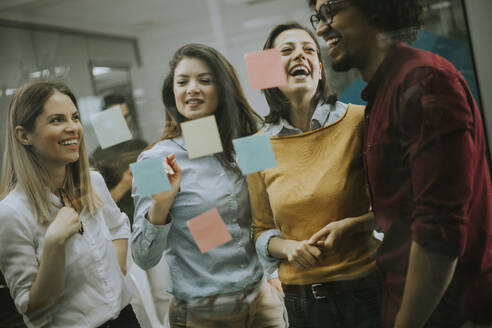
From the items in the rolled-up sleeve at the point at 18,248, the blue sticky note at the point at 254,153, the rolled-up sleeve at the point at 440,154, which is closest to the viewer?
the rolled-up sleeve at the point at 440,154

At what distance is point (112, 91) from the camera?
1.38m

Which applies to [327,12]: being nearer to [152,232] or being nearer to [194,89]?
[194,89]

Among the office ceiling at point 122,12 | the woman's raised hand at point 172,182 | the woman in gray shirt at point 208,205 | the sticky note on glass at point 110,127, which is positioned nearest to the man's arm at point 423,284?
the woman in gray shirt at point 208,205

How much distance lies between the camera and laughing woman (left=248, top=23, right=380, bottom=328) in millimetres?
1150

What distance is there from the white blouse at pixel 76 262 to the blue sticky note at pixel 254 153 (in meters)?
0.48

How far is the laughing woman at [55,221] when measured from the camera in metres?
1.31

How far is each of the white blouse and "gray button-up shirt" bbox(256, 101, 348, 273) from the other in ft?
1.58


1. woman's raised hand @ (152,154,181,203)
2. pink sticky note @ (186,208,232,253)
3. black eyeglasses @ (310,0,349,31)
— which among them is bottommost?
pink sticky note @ (186,208,232,253)

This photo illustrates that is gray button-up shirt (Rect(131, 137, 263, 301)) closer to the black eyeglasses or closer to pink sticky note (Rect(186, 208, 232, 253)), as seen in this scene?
pink sticky note (Rect(186, 208, 232, 253))

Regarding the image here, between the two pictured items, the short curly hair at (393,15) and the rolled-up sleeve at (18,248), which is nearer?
the short curly hair at (393,15)

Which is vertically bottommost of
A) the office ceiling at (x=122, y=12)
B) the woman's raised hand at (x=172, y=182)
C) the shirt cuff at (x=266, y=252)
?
the shirt cuff at (x=266, y=252)

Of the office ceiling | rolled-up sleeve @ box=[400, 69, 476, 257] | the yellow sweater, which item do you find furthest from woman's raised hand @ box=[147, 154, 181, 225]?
rolled-up sleeve @ box=[400, 69, 476, 257]

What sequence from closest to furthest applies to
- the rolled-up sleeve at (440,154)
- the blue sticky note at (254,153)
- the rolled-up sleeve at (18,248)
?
the rolled-up sleeve at (440,154)
the blue sticky note at (254,153)
the rolled-up sleeve at (18,248)

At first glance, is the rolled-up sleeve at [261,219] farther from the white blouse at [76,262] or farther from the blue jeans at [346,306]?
the white blouse at [76,262]
